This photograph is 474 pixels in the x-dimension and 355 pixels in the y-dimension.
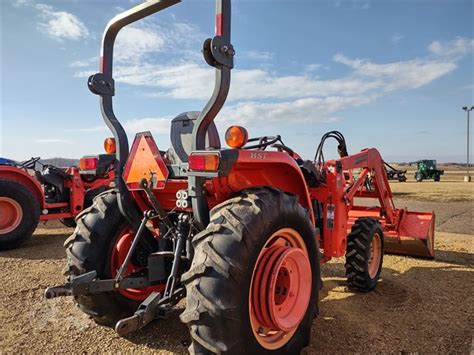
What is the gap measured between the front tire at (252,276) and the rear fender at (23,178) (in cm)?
602

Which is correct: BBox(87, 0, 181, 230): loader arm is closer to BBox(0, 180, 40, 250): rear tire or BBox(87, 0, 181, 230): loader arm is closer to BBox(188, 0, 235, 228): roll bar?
BBox(188, 0, 235, 228): roll bar

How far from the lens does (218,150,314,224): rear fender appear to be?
8.57 feet

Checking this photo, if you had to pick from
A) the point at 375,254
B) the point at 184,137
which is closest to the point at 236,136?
the point at 184,137

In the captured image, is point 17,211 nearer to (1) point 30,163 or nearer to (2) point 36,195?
(2) point 36,195

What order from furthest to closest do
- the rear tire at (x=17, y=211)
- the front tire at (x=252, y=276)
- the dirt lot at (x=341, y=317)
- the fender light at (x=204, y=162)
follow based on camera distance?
the rear tire at (x=17, y=211)
the dirt lot at (x=341, y=317)
the fender light at (x=204, y=162)
the front tire at (x=252, y=276)

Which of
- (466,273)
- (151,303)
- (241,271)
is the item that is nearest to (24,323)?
(151,303)

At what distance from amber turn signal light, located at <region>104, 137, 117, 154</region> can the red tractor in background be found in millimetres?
1905

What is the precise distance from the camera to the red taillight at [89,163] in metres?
3.26

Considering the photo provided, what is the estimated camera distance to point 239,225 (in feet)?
7.47

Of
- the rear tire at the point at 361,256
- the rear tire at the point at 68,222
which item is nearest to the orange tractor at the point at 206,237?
the rear tire at the point at 361,256

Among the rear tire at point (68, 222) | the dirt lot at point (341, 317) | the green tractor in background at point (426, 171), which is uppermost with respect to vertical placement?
the green tractor in background at point (426, 171)

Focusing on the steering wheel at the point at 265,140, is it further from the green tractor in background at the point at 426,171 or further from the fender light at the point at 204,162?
the green tractor in background at the point at 426,171

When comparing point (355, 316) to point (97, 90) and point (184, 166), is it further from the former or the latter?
point (97, 90)

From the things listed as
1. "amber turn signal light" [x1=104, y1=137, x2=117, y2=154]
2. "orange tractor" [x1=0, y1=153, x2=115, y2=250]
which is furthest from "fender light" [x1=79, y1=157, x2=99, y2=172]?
"orange tractor" [x1=0, y1=153, x2=115, y2=250]
